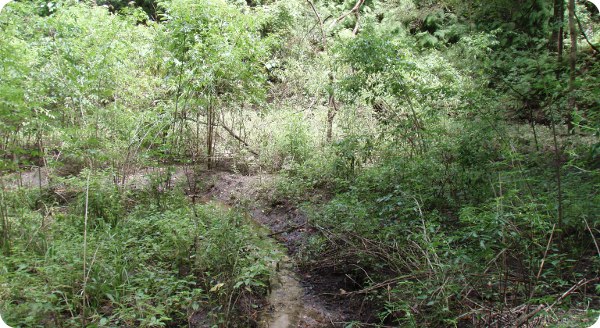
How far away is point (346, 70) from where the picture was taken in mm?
8172

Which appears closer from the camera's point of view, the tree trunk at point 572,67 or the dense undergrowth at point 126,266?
the dense undergrowth at point 126,266

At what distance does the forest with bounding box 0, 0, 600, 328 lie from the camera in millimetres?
2734

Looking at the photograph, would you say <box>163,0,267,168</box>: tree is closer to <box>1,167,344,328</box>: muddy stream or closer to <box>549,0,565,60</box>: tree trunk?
<box>1,167,344,328</box>: muddy stream

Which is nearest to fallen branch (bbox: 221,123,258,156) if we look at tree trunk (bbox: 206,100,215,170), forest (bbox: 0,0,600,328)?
forest (bbox: 0,0,600,328)

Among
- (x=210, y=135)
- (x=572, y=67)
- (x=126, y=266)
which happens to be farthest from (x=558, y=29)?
(x=210, y=135)

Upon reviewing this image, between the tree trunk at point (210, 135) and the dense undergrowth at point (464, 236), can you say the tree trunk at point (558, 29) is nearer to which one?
the dense undergrowth at point (464, 236)

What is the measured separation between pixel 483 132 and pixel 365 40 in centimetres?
195

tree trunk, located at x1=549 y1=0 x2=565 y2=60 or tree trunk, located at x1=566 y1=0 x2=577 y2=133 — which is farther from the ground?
tree trunk, located at x1=549 y1=0 x2=565 y2=60

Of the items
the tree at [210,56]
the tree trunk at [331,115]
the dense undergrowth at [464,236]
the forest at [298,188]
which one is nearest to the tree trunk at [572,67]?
the forest at [298,188]

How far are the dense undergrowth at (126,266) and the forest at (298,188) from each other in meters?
0.02

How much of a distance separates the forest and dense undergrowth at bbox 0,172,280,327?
0.07 feet

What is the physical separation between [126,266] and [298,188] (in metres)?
3.40

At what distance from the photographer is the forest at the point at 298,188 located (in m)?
2.73

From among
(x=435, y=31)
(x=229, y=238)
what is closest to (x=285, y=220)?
(x=229, y=238)
